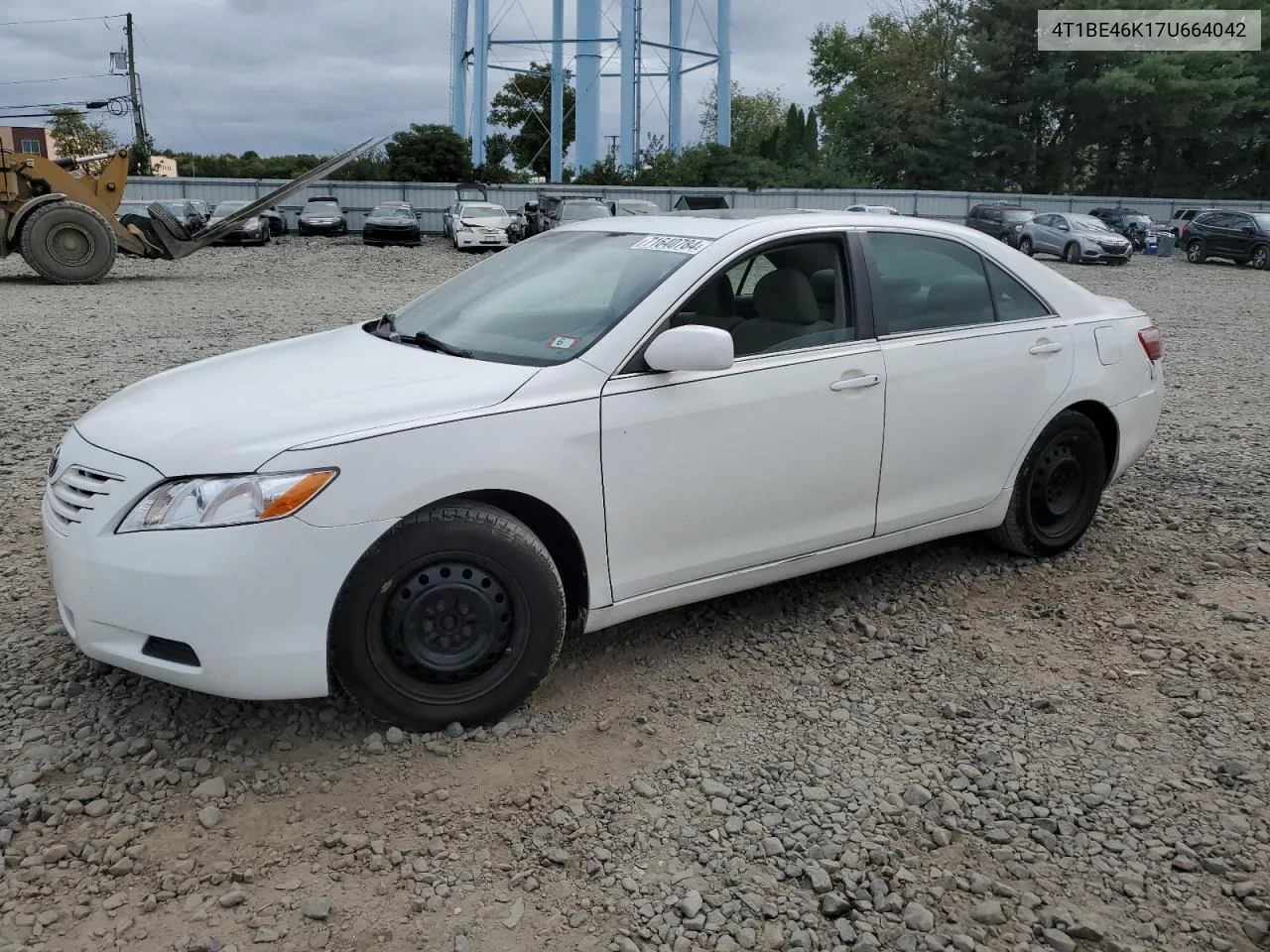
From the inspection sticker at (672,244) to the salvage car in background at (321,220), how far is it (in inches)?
1265

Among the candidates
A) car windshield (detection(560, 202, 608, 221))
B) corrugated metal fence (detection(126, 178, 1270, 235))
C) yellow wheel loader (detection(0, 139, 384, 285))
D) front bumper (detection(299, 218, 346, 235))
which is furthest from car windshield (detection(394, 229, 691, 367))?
corrugated metal fence (detection(126, 178, 1270, 235))

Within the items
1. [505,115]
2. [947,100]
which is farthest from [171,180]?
[505,115]

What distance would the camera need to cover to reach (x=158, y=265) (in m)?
23.8

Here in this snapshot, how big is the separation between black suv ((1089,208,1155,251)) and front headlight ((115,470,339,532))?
112 ft

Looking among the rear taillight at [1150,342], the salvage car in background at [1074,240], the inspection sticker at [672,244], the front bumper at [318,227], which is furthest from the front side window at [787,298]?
the front bumper at [318,227]

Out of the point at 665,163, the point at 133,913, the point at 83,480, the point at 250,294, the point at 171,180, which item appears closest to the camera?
the point at 133,913

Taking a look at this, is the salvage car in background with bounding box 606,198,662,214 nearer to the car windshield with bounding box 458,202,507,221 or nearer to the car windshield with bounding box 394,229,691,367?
the car windshield with bounding box 458,202,507,221

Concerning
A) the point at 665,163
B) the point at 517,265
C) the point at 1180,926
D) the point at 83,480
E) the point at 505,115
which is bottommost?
the point at 1180,926

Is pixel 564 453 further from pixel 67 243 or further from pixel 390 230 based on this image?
pixel 390 230

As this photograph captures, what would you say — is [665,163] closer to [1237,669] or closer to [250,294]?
[250,294]

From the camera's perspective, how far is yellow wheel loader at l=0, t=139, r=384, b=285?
18234 millimetres

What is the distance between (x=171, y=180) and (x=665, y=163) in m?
19.8

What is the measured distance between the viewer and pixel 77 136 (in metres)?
62.8

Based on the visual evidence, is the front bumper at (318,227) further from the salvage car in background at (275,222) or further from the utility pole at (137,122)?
the utility pole at (137,122)
